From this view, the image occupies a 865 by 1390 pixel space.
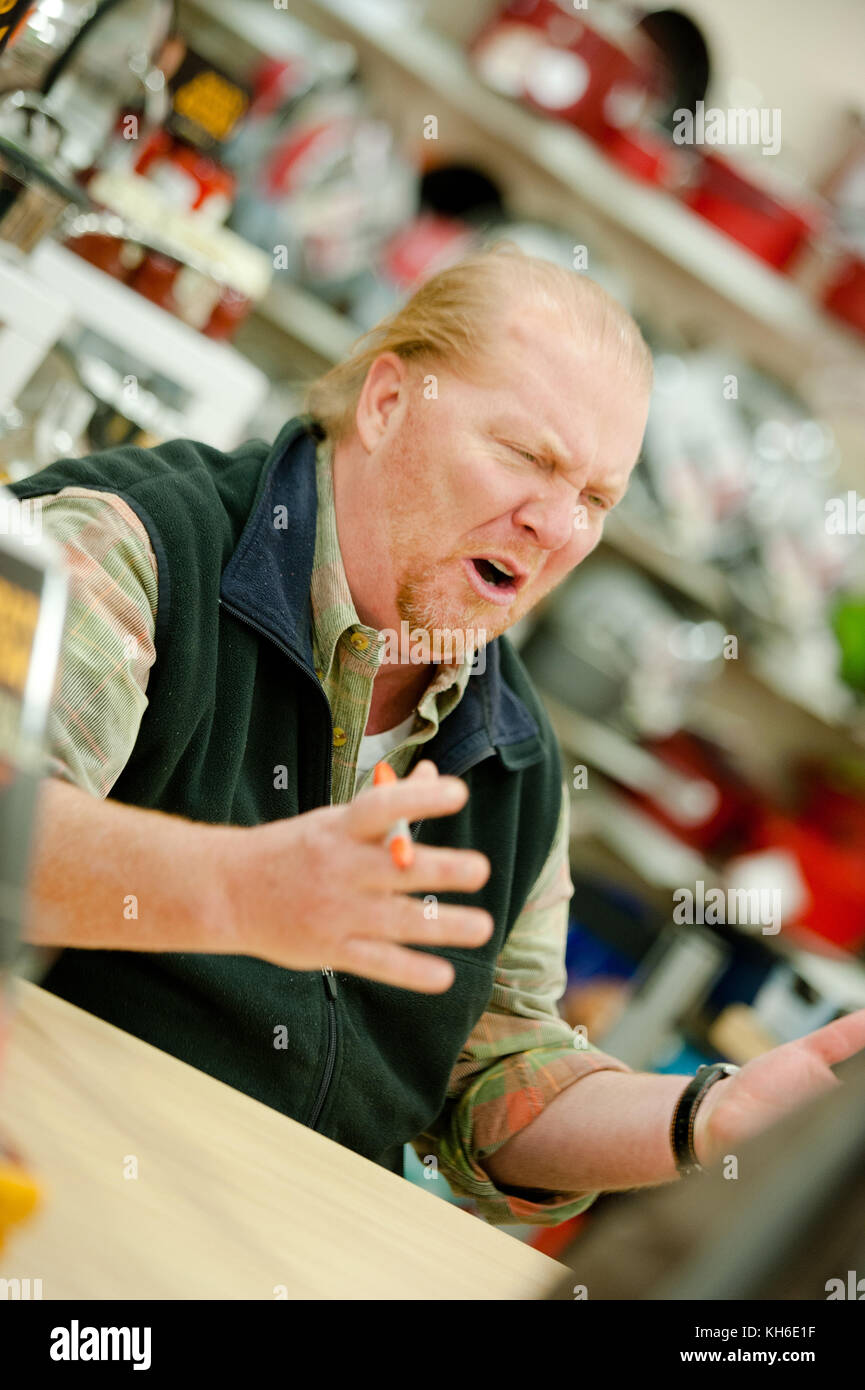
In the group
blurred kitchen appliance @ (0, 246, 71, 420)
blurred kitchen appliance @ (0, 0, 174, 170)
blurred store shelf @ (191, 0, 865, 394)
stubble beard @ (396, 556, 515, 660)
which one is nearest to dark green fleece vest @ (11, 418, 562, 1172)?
stubble beard @ (396, 556, 515, 660)

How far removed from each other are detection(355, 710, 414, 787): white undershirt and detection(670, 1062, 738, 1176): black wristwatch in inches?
15.8

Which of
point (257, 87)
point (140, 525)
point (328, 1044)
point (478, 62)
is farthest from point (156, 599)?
point (478, 62)

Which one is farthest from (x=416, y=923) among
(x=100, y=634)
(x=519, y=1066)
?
(x=519, y=1066)

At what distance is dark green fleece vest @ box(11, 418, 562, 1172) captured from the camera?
1.02 m

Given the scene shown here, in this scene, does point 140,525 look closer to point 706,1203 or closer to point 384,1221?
point 384,1221

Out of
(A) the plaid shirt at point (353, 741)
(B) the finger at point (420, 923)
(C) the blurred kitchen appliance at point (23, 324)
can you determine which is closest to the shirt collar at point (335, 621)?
(A) the plaid shirt at point (353, 741)

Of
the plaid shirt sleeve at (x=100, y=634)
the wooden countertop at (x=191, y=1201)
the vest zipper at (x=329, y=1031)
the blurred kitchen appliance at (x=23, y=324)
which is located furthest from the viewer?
the blurred kitchen appliance at (x=23, y=324)

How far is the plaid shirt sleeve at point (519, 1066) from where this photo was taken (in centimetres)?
127

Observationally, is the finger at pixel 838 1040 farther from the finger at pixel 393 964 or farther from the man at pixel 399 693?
the finger at pixel 393 964

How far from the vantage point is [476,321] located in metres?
1.27

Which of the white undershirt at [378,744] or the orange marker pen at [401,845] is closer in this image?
the orange marker pen at [401,845]

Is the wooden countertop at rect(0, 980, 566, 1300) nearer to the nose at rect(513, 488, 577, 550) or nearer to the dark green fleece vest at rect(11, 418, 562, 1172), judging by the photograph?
the dark green fleece vest at rect(11, 418, 562, 1172)

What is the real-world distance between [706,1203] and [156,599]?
0.70 metres

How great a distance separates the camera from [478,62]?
2543 mm
